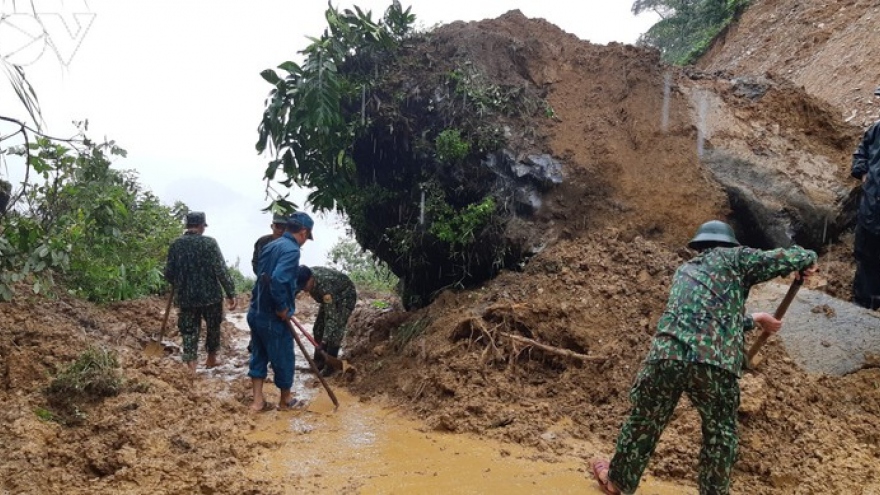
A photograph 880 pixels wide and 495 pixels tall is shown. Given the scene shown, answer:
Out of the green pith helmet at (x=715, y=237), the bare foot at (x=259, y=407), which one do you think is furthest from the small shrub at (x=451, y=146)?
the green pith helmet at (x=715, y=237)

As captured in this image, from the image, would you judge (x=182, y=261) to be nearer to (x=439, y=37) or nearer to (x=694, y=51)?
(x=439, y=37)

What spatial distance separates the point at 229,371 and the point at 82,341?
1.80 m

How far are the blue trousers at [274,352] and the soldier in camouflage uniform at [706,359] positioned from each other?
10.2ft

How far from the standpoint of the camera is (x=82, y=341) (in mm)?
6035

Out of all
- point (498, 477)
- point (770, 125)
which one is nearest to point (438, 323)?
point (498, 477)

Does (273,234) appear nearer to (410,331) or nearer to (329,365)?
(329,365)

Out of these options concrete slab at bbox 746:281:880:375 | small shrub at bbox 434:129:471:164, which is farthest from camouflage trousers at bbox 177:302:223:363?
concrete slab at bbox 746:281:880:375

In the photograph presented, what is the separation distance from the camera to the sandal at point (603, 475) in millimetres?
3947

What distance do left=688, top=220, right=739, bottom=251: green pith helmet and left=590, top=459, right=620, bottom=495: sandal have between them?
4.84 ft

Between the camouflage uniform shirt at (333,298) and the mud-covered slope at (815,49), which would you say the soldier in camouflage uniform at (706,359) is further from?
the mud-covered slope at (815,49)

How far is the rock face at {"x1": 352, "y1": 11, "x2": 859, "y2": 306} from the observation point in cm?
742

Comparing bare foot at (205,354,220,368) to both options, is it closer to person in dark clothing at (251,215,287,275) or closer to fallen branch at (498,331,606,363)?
person in dark clothing at (251,215,287,275)

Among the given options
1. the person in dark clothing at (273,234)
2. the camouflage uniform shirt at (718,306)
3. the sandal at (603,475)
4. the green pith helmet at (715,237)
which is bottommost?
the sandal at (603,475)

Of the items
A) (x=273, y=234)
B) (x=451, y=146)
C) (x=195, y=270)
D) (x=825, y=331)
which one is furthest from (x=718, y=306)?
(x=195, y=270)
